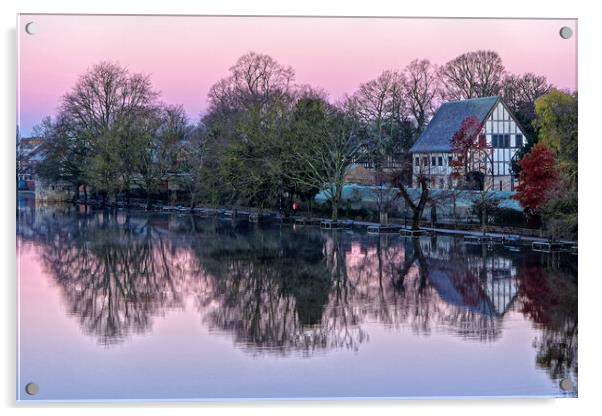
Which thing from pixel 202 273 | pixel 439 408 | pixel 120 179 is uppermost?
pixel 120 179

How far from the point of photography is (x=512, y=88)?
10.7m

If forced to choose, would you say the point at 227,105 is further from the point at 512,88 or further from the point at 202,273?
the point at 512,88

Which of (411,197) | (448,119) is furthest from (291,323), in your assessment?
(411,197)

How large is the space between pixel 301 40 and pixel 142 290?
11.5 feet

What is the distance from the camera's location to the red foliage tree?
32.9 ft

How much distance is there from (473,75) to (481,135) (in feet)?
10.4

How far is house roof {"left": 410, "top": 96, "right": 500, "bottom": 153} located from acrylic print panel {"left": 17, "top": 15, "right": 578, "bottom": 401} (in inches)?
2.0

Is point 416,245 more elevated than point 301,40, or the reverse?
point 301,40

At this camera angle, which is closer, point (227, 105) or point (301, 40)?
point (301, 40)

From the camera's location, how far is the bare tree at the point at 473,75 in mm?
9016

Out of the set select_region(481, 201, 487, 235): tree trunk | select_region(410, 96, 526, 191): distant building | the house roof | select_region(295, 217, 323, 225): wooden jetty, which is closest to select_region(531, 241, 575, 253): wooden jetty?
select_region(410, 96, 526, 191): distant building

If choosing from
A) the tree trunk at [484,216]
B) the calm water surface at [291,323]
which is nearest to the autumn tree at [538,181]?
the calm water surface at [291,323]

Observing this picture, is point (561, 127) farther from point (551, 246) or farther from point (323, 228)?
point (323, 228)

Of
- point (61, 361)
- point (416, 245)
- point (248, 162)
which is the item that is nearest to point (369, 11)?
point (61, 361)
